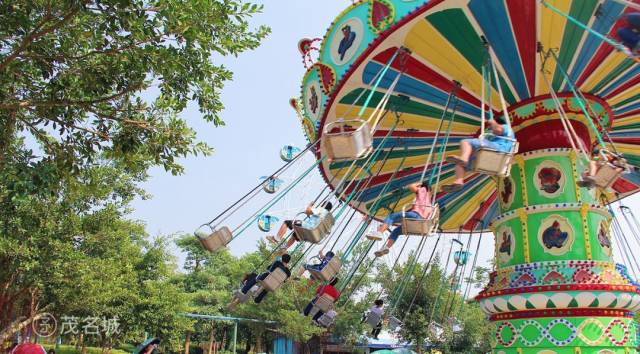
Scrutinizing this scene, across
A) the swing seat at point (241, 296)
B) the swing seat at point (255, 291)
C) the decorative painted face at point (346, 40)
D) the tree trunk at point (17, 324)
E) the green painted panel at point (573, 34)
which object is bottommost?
the tree trunk at point (17, 324)

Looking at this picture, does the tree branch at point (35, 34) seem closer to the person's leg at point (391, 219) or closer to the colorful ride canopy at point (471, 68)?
the colorful ride canopy at point (471, 68)

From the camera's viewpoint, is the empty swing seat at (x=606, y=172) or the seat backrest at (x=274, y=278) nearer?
the empty swing seat at (x=606, y=172)

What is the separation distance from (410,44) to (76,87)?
181 inches

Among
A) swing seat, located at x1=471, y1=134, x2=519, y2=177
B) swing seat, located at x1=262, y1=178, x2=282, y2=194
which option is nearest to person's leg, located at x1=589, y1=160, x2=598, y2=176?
swing seat, located at x1=471, y1=134, x2=519, y2=177

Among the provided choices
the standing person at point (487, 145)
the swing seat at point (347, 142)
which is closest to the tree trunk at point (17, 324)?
the swing seat at point (347, 142)

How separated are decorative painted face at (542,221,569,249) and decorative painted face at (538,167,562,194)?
545 mm

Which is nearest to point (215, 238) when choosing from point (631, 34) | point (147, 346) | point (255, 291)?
point (147, 346)

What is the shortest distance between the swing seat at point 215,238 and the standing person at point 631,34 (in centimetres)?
590

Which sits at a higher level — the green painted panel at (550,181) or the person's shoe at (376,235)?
the green painted panel at (550,181)

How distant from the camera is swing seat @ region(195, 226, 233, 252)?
8.12m

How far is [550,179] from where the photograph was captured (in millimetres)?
8141

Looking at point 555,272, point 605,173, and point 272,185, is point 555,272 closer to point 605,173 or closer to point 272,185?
point 605,173

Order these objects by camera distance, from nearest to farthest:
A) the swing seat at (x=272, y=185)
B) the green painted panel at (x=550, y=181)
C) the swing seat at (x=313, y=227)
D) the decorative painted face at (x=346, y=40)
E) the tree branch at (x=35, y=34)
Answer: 1. the tree branch at (x=35, y=34)
2. the swing seat at (x=313, y=227)
3. the decorative painted face at (x=346, y=40)
4. the green painted panel at (x=550, y=181)
5. the swing seat at (x=272, y=185)

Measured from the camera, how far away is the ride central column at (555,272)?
7.29 metres
